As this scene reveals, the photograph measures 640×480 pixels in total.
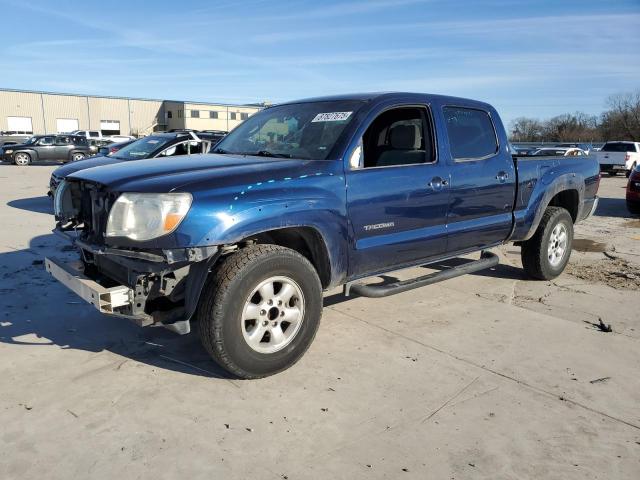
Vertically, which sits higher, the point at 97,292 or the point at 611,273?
the point at 97,292

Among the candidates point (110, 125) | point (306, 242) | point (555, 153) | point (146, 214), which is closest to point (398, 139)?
point (306, 242)

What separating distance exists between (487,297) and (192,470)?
3.71m

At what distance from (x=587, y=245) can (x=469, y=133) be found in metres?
4.64

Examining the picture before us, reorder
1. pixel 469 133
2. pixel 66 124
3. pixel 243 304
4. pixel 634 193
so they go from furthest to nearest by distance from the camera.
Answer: pixel 66 124
pixel 634 193
pixel 469 133
pixel 243 304

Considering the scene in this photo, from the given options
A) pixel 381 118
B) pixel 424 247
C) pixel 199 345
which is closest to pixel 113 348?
pixel 199 345

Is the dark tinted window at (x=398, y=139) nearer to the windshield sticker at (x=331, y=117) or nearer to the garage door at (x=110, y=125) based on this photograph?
the windshield sticker at (x=331, y=117)

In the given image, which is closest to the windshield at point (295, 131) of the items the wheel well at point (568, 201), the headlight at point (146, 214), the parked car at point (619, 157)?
the headlight at point (146, 214)

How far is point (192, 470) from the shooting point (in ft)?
8.33

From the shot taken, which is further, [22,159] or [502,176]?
[22,159]

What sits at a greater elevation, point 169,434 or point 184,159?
point 184,159

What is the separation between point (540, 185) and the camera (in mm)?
5434

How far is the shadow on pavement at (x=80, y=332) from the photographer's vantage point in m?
3.77

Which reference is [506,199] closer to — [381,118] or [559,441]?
[381,118]

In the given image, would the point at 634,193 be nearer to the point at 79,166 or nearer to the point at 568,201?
the point at 568,201
